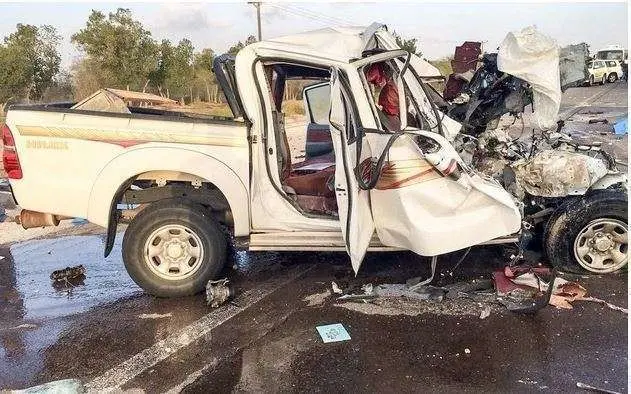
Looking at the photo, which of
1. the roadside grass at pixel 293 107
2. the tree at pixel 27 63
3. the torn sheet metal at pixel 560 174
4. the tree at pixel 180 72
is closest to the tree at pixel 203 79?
the tree at pixel 180 72

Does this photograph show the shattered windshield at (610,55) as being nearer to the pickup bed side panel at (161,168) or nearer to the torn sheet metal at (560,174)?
the torn sheet metal at (560,174)

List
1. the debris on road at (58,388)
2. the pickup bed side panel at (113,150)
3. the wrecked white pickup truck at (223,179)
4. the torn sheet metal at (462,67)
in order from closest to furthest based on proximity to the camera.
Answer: the debris on road at (58,388) → the wrecked white pickup truck at (223,179) → the pickup bed side panel at (113,150) → the torn sheet metal at (462,67)

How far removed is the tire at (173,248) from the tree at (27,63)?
28578mm

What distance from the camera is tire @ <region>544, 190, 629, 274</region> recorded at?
15.2 feet

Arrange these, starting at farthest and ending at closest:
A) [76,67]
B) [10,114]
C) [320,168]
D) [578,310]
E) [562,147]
→ [76,67]
[320,168]
[562,147]
[10,114]
[578,310]

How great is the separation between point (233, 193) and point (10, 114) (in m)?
2.00

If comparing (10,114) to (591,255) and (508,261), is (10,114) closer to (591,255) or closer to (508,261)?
(508,261)

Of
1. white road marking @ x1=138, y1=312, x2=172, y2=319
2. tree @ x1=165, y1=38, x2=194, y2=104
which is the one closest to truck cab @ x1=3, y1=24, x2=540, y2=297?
white road marking @ x1=138, y1=312, x2=172, y2=319

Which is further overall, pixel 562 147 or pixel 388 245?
pixel 562 147

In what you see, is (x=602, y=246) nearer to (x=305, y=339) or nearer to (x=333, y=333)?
(x=333, y=333)

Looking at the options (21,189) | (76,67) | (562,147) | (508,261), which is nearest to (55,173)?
(21,189)

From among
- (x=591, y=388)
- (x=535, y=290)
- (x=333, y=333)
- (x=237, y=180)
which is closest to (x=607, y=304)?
(x=535, y=290)

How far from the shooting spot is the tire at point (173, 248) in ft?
15.5

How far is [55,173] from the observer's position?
4688mm
